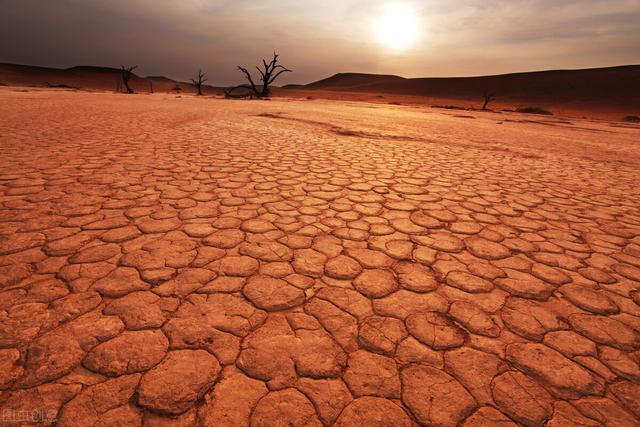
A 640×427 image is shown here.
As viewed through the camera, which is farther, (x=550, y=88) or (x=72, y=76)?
(x=72, y=76)

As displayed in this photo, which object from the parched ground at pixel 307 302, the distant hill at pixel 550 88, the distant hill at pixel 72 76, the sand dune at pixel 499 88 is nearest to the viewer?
the parched ground at pixel 307 302

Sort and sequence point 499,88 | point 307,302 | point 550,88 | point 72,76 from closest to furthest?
point 307,302 → point 550,88 → point 499,88 → point 72,76

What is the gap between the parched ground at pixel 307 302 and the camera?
39.2 inches

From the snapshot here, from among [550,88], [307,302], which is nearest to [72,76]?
[307,302]

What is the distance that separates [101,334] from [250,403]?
67cm

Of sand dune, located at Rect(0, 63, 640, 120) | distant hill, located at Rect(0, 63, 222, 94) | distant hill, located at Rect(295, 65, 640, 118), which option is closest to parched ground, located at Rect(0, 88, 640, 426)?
sand dune, located at Rect(0, 63, 640, 120)

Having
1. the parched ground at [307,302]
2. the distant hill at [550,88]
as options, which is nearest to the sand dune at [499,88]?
the distant hill at [550,88]

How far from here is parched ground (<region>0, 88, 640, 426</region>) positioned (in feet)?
3.27

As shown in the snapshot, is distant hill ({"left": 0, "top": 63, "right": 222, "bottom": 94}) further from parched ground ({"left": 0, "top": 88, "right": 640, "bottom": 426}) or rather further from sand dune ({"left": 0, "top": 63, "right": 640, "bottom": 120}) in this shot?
parched ground ({"left": 0, "top": 88, "right": 640, "bottom": 426})

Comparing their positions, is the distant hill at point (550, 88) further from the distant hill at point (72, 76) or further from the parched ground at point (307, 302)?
the distant hill at point (72, 76)

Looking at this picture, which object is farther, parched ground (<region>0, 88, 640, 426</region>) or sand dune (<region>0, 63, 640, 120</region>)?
sand dune (<region>0, 63, 640, 120</region>)

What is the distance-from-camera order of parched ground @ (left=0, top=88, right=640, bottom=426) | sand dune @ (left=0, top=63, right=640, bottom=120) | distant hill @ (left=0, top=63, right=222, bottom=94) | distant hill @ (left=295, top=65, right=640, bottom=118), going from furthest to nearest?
distant hill @ (left=0, top=63, right=222, bottom=94) < distant hill @ (left=295, top=65, right=640, bottom=118) < sand dune @ (left=0, top=63, right=640, bottom=120) < parched ground @ (left=0, top=88, right=640, bottom=426)

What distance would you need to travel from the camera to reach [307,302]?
4.68 feet

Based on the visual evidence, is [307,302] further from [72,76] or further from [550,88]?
[72,76]
